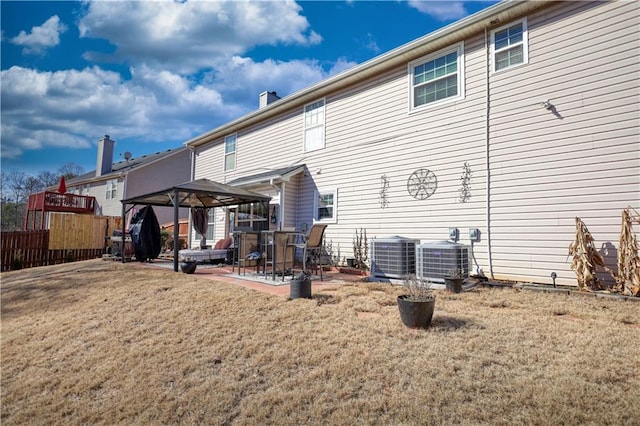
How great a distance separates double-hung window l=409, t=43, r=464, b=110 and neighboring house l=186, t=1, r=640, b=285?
0.09 ft

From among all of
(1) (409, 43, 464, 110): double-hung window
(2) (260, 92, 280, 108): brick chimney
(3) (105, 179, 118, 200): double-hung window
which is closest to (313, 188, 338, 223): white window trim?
(1) (409, 43, 464, 110): double-hung window

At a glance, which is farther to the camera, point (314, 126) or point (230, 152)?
point (230, 152)

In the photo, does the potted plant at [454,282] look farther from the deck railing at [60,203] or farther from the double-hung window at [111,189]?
the double-hung window at [111,189]

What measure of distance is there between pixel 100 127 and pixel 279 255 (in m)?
22.4

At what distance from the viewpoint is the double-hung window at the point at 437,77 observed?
7.45m

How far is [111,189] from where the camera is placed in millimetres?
21422

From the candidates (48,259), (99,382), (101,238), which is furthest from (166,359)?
(101,238)

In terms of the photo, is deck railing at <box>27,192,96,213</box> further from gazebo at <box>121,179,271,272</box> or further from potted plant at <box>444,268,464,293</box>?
potted plant at <box>444,268,464,293</box>

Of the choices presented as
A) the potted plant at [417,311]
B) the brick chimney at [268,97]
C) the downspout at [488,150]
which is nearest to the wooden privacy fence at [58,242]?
the brick chimney at [268,97]

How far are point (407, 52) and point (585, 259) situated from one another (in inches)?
229

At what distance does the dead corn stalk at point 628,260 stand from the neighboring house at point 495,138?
352 mm

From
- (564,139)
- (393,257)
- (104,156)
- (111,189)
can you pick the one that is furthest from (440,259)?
(104,156)

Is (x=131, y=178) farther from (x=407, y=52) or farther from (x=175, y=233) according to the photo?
(x=407, y=52)

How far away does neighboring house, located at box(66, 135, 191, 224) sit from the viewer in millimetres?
20219
